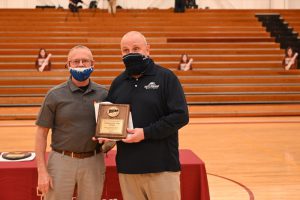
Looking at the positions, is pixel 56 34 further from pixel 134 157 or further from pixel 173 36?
pixel 134 157

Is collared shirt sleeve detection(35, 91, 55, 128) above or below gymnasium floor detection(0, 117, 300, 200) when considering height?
above

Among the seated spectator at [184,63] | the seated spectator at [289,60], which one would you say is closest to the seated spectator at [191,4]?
the seated spectator at [289,60]

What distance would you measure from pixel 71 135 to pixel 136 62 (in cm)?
62

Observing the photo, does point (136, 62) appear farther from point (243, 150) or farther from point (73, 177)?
point (243, 150)

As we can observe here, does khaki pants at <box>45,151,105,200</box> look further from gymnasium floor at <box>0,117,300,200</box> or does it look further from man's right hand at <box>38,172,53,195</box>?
gymnasium floor at <box>0,117,300,200</box>

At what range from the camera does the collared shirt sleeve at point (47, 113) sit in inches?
113

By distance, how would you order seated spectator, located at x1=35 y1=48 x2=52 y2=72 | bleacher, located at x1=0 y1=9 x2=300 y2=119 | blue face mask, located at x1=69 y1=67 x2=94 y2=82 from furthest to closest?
seated spectator, located at x1=35 y1=48 x2=52 y2=72, bleacher, located at x1=0 y1=9 x2=300 y2=119, blue face mask, located at x1=69 y1=67 x2=94 y2=82

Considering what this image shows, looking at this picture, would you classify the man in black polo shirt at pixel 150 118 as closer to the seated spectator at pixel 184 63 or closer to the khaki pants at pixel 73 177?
the khaki pants at pixel 73 177

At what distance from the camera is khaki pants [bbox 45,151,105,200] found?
2.87 metres

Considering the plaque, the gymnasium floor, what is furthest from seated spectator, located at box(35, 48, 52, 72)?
the plaque

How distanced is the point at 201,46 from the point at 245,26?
252 cm

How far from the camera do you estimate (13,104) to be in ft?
37.4

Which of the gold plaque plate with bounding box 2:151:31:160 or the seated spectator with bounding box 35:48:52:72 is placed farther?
the seated spectator with bounding box 35:48:52:72

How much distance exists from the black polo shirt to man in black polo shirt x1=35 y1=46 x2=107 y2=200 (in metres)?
0.24
